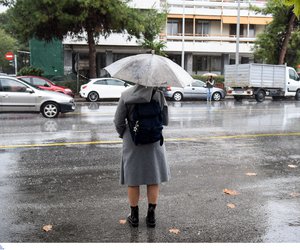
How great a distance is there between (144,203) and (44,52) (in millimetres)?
32866

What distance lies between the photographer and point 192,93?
25719 millimetres

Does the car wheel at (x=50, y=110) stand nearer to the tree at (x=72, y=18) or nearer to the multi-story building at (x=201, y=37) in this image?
the tree at (x=72, y=18)

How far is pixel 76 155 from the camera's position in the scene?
8211mm

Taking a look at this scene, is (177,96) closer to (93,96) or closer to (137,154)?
(93,96)

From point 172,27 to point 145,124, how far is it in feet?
139

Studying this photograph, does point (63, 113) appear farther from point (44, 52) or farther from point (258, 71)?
point (44, 52)

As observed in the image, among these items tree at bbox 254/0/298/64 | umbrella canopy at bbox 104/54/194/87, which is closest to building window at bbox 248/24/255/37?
tree at bbox 254/0/298/64

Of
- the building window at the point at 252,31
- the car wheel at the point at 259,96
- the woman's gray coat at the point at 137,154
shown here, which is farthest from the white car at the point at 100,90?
the building window at the point at 252,31

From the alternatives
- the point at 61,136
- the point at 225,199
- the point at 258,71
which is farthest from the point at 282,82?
the point at 225,199

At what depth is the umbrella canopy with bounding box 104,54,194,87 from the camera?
4152mm

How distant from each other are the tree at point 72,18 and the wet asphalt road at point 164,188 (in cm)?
1534

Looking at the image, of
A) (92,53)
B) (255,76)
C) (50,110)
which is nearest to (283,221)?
(50,110)

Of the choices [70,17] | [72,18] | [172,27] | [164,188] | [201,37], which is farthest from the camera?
[172,27]

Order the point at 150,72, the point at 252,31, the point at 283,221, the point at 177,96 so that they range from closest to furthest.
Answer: the point at 150,72, the point at 283,221, the point at 177,96, the point at 252,31
